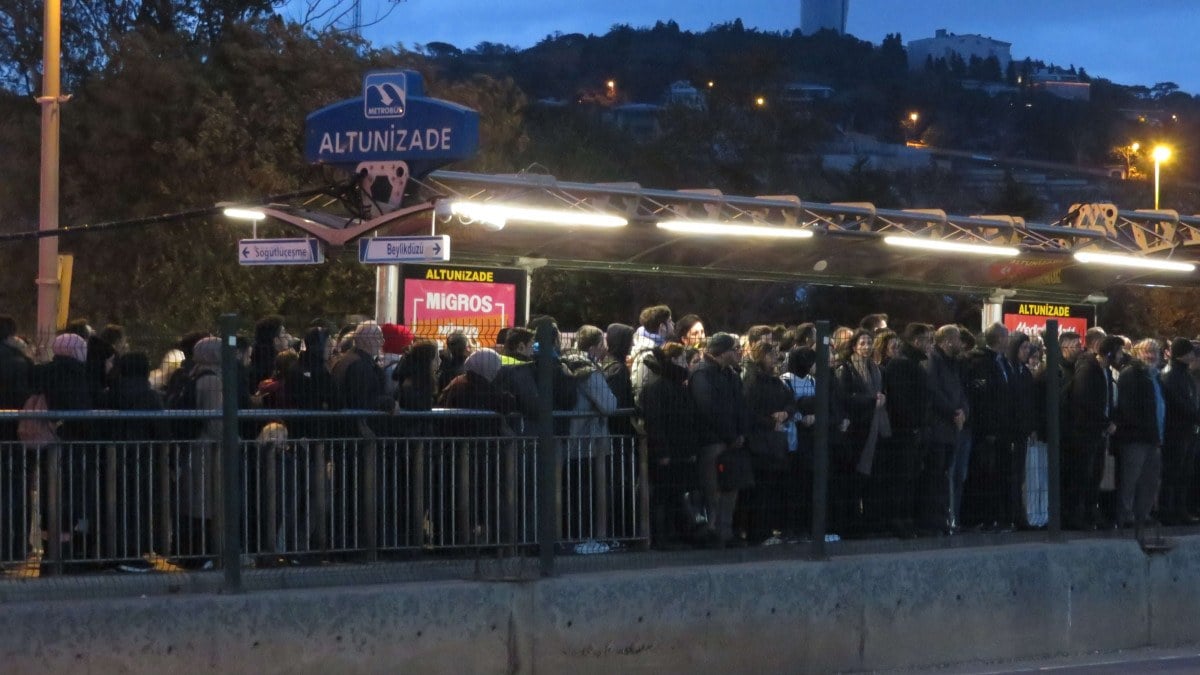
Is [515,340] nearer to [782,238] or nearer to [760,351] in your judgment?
[760,351]

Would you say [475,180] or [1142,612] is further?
[475,180]

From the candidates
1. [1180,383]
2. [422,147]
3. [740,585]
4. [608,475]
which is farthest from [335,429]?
[1180,383]

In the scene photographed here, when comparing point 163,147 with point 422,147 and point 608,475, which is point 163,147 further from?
point 608,475

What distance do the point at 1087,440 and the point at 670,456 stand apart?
387cm

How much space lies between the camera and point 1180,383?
12.9 metres

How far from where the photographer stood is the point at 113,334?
1023cm

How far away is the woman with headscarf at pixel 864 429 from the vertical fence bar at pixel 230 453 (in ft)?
13.5

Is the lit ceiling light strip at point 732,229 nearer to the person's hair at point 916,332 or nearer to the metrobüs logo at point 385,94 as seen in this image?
the metrobüs logo at point 385,94

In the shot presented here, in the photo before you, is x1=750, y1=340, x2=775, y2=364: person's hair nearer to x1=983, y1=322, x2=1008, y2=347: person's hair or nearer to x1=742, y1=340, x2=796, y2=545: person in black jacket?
x1=742, y1=340, x2=796, y2=545: person in black jacket

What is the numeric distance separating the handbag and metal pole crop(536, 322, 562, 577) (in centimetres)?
252

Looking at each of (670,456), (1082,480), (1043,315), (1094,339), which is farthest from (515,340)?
(1043,315)

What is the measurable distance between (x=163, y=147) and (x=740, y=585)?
678 inches

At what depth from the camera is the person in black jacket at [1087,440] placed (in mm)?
11719

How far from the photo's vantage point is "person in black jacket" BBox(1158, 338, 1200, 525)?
1238 cm
